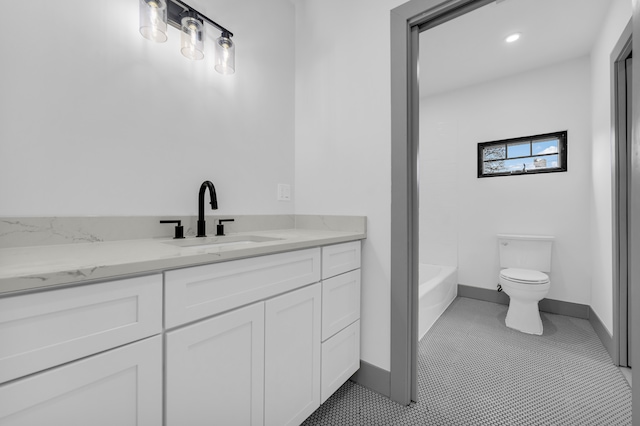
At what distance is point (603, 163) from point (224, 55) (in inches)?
109

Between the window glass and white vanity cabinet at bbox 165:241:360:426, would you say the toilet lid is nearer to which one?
the window glass

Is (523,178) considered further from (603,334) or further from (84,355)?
(84,355)

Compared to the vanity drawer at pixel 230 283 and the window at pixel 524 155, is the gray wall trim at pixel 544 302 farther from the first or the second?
the vanity drawer at pixel 230 283

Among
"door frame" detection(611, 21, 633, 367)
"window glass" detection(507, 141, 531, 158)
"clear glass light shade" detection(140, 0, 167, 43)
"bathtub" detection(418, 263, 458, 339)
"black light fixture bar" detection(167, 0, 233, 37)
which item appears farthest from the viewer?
"window glass" detection(507, 141, 531, 158)

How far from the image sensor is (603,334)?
2018 mm

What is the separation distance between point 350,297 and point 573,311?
8.28ft

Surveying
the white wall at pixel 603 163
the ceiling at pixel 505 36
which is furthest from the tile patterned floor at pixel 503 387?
the ceiling at pixel 505 36

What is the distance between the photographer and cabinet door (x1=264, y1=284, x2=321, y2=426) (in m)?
1.02

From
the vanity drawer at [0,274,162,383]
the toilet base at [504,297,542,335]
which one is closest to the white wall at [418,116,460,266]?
the toilet base at [504,297,542,335]

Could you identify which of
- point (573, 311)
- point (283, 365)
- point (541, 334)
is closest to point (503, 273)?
point (541, 334)

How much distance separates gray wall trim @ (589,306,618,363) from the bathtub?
3.63 feet

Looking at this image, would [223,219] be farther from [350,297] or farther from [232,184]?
[350,297]

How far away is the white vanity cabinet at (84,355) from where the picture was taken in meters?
0.53

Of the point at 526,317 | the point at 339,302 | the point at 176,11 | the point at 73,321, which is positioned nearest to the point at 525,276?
the point at 526,317
